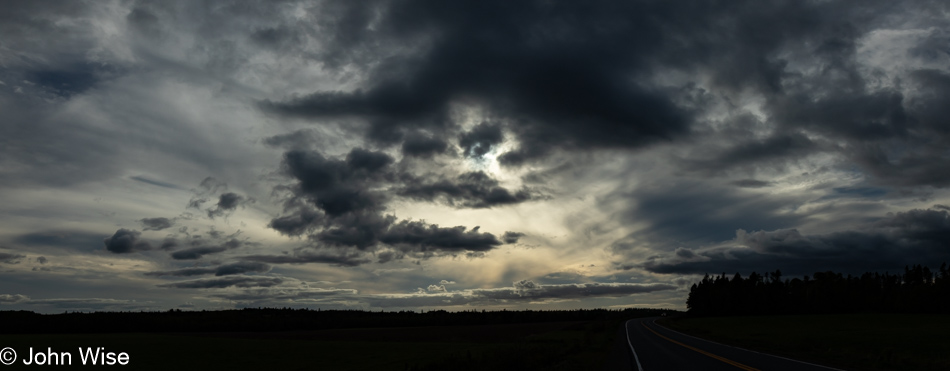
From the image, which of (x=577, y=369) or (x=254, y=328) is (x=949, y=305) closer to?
(x=577, y=369)

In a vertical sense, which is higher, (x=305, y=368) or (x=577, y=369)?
(x=577, y=369)

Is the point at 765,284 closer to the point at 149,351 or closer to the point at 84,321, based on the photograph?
the point at 149,351

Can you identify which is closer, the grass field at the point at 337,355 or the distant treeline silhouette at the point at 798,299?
the grass field at the point at 337,355

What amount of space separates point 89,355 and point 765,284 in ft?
675

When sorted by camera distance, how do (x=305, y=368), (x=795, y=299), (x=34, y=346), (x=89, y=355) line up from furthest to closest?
(x=795, y=299) < (x=34, y=346) < (x=89, y=355) < (x=305, y=368)

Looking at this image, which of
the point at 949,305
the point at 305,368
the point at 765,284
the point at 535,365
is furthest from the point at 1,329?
the point at 949,305

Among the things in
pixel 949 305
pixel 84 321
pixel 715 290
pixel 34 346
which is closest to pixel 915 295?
pixel 949 305

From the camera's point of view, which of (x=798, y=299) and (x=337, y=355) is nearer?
(x=337, y=355)

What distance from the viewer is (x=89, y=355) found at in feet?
234

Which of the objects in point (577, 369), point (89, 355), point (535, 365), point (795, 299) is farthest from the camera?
point (795, 299)

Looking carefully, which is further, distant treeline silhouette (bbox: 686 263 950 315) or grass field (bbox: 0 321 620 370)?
distant treeline silhouette (bbox: 686 263 950 315)

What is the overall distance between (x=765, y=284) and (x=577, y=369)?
198842 millimetres

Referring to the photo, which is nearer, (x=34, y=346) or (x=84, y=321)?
(x=34, y=346)

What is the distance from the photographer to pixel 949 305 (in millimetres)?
145375
